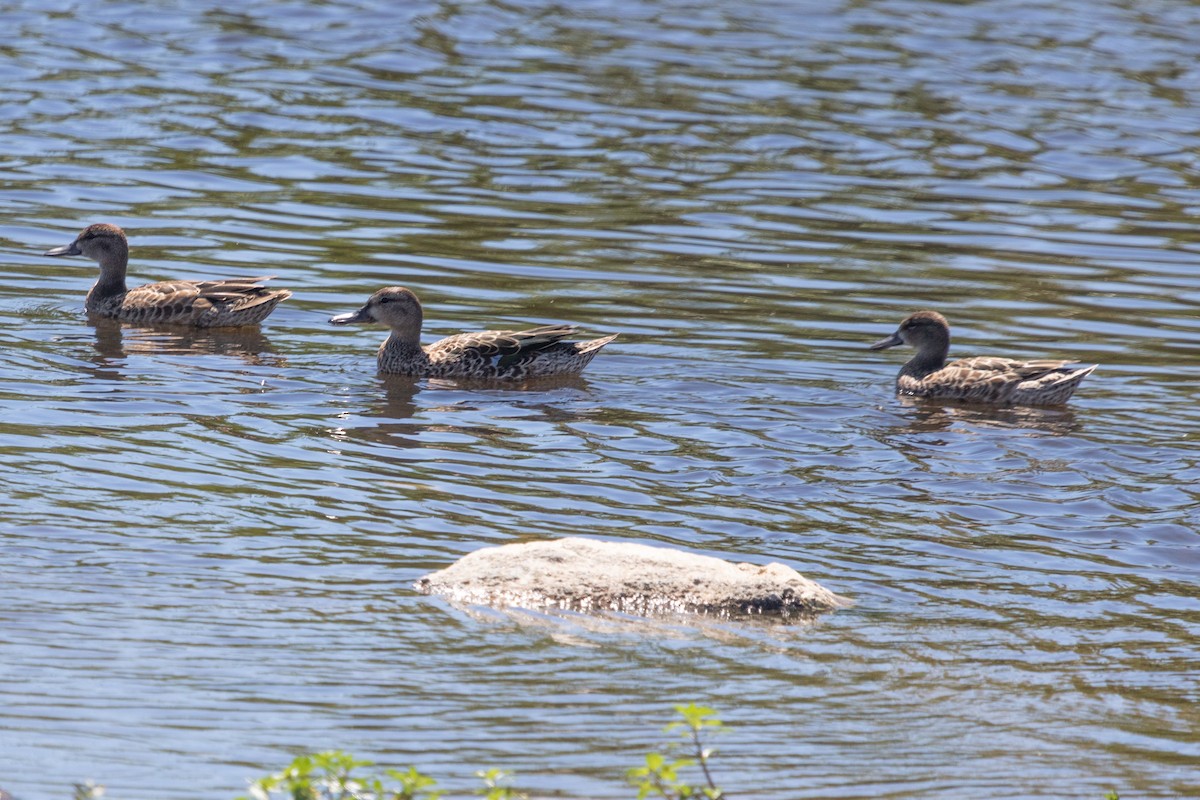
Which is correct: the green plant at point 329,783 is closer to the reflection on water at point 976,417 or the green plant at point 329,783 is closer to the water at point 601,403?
the water at point 601,403

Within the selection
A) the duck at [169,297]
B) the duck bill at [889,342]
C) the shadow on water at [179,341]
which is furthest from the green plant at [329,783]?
the duck at [169,297]

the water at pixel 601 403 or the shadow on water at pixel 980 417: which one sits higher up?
the water at pixel 601 403

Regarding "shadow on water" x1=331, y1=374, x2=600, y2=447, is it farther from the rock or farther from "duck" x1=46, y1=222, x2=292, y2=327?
the rock

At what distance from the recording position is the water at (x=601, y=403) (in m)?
7.17

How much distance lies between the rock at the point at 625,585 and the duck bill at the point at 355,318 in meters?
5.74

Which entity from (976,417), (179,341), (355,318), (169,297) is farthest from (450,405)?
(976,417)

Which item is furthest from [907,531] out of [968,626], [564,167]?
[564,167]

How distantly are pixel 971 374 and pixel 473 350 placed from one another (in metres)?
3.90

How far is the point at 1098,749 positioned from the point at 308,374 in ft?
25.6

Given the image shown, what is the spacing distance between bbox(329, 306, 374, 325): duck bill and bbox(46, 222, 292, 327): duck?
871mm

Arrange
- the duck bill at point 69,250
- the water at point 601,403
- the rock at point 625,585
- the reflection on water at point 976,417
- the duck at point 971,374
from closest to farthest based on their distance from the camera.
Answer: the water at point 601,403, the rock at point 625,585, the reflection on water at point 976,417, the duck at point 971,374, the duck bill at point 69,250

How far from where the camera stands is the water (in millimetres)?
7168

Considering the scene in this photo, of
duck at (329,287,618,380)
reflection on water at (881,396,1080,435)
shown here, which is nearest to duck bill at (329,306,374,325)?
duck at (329,287,618,380)

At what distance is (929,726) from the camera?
23.6ft
